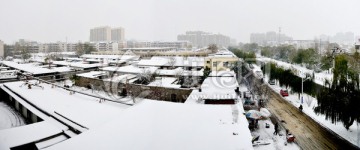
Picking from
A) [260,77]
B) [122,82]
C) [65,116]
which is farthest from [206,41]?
[65,116]

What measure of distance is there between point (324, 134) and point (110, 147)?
3.55m

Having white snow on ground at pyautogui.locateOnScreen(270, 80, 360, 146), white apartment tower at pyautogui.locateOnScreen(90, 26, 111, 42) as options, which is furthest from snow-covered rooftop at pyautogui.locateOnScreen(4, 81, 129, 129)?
white apartment tower at pyautogui.locateOnScreen(90, 26, 111, 42)

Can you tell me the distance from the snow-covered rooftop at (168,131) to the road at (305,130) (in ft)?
4.08

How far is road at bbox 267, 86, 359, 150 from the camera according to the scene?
365cm

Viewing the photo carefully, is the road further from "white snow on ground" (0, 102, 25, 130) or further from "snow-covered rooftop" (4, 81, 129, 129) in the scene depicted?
"white snow on ground" (0, 102, 25, 130)

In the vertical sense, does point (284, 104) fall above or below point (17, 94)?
below

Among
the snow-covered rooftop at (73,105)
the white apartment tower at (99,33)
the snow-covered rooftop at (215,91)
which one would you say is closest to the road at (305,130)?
the snow-covered rooftop at (215,91)

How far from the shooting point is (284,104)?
6133 millimetres

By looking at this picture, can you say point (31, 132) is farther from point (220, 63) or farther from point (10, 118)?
point (220, 63)

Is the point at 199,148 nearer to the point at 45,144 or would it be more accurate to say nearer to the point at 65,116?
the point at 45,144

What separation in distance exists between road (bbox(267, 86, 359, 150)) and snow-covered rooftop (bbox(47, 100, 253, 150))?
1.24 m

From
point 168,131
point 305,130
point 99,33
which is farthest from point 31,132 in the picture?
point 99,33

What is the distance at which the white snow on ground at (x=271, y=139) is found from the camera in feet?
11.6

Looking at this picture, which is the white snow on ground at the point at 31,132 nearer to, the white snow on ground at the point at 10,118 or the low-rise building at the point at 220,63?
the white snow on ground at the point at 10,118
